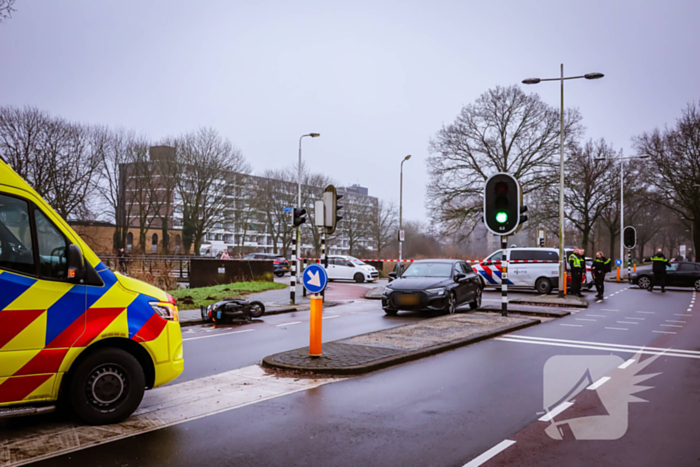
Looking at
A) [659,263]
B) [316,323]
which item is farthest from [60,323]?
[659,263]

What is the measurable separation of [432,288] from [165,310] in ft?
32.5

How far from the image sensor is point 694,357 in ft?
29.8

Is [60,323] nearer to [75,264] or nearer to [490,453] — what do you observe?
[75,264]

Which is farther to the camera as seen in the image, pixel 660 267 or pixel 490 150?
pixel 490 150

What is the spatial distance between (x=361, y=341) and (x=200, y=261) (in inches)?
712

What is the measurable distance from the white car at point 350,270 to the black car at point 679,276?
14.8m

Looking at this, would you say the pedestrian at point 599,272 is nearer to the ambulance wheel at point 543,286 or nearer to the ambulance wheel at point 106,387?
the ambulance wheel at point 543,286

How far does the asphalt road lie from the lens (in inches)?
175

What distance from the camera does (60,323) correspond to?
4.86m

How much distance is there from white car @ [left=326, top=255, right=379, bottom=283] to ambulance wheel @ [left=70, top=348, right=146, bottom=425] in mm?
29263

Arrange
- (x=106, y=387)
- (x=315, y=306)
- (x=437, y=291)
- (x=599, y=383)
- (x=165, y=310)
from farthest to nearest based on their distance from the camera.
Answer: (x=437, y=291)
(x=315, y=306)
(x=599, y=383)
(x=165, y=310)
(x=106, y=387)

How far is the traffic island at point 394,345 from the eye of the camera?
771 centimetres

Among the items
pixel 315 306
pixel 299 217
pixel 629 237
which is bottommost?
pixel 315 306

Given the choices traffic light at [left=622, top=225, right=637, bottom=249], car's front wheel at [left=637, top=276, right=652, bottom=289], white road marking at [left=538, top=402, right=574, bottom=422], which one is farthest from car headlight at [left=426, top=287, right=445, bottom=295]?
traffic light at [left=622, top=225, right=637, bottom=249]
